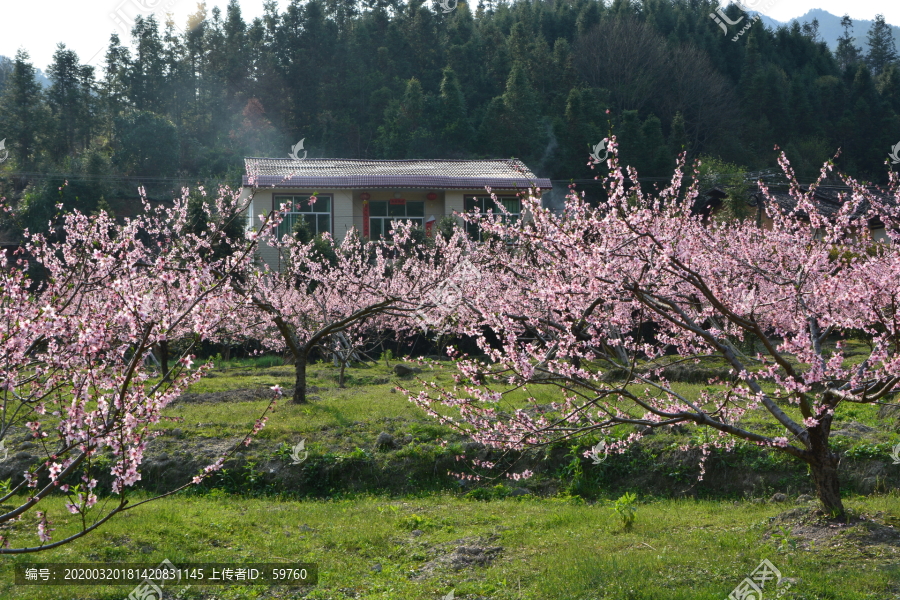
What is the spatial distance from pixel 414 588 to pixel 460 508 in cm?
280

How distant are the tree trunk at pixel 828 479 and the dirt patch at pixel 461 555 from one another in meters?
3.21

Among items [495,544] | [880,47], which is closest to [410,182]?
[495,544]

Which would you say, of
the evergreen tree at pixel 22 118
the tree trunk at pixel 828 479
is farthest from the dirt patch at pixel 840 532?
the evergreen tree at pixel 22 118

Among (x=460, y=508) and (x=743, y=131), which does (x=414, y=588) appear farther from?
(x=743, y=131)

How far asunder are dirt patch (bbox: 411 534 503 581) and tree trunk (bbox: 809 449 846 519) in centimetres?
321

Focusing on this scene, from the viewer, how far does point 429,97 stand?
163ft

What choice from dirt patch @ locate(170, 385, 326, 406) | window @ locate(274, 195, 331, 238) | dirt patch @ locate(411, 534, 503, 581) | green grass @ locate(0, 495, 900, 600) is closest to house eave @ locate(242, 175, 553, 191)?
window @ locate(274, 195, 331, 238)

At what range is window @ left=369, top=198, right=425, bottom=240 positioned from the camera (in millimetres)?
34250

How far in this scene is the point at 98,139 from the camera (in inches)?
1950

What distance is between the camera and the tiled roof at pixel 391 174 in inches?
1309

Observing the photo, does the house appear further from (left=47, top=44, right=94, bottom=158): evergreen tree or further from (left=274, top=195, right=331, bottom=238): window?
(left=47, top=44, right=94, bottom=158): evergreen tree

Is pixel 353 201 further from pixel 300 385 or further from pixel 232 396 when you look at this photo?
pixel 300 385

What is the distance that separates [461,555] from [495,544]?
1.51 ft

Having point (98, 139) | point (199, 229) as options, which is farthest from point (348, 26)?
point (199, 229)
